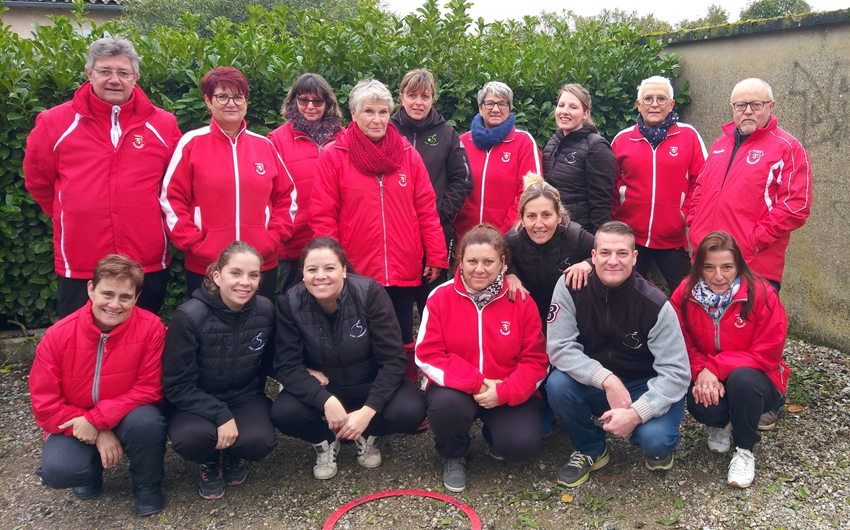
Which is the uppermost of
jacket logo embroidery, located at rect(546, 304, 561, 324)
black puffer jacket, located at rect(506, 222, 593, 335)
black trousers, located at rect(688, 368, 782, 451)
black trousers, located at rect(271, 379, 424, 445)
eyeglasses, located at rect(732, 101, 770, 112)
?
eyeglasses, located at rect(732, 101, 770, 112)

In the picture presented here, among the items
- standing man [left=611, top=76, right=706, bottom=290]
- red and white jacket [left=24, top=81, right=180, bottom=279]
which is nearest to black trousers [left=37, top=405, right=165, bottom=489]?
red and white jacket [left=24, top=81, right=180, bottom=279]

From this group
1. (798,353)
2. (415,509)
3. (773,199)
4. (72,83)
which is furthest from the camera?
(798,353)

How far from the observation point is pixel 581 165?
4.45 m

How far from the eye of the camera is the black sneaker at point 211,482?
3.47 m

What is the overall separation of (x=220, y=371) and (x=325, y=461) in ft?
2.55

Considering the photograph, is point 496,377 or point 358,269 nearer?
point 496,377

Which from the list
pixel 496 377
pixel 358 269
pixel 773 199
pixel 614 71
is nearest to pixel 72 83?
pixel 358 269

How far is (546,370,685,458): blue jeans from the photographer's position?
3.47 m

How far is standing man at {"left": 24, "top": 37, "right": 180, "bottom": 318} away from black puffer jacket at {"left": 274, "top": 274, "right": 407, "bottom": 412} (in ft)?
3.18

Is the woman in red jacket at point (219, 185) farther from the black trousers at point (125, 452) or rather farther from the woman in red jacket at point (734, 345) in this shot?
the woman in red jacket at point (734, 345)

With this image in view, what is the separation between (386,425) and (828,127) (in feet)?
13.1

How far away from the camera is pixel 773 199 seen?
13.4 feet

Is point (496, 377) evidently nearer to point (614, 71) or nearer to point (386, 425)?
point (386, 425)

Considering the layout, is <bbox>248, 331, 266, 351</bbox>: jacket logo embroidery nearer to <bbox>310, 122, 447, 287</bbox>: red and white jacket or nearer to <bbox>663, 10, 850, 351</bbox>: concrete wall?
<bbox>310, 122, 447, 287</bbox>: red and white jacket
